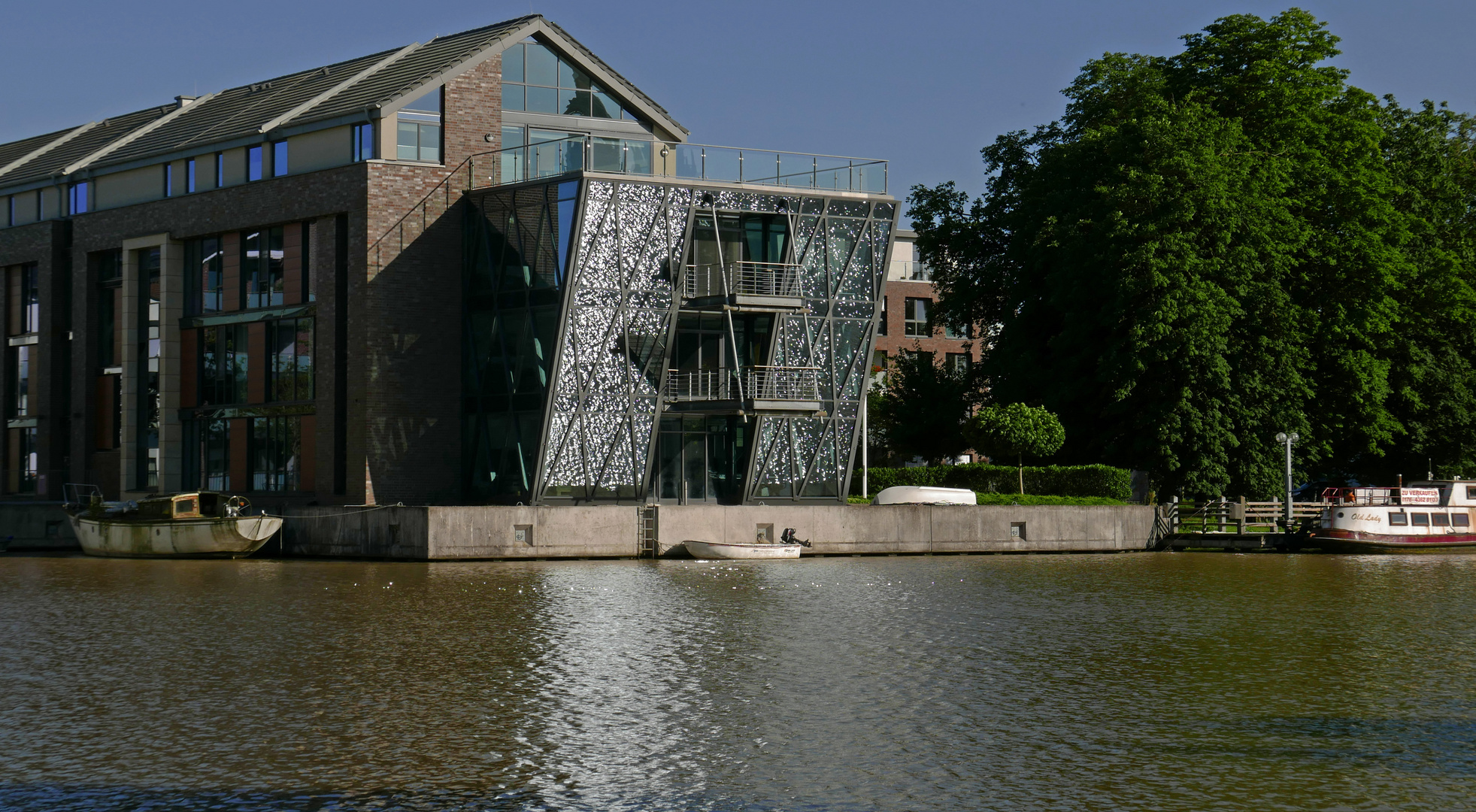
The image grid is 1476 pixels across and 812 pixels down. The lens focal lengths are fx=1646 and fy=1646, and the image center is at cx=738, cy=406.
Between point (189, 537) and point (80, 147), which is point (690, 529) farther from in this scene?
point (80, 147)

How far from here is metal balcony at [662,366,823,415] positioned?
4653 cm

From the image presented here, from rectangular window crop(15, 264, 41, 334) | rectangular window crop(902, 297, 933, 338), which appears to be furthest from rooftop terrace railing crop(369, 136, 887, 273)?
rectangular window crop(902, 297, 933, 338)

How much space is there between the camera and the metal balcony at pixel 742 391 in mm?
46531

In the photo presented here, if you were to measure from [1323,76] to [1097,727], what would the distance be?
4521 centimetres

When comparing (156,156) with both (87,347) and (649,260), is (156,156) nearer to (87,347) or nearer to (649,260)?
(87,347)

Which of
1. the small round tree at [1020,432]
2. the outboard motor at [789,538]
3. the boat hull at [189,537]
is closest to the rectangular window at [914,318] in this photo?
the small round tree at [1020,432]

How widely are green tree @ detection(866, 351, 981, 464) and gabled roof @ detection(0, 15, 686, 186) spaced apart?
13156 mm

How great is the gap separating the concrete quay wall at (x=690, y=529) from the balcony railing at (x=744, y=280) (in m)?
6.30

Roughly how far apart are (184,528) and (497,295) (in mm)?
10511

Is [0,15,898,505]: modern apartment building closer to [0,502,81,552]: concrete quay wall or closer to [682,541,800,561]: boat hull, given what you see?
[0,502,81,552]: concrete quay wall

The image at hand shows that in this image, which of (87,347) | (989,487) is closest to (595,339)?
(989,487)

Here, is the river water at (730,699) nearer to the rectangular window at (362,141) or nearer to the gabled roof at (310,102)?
the rectangular window at (362,141)

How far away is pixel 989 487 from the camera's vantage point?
53219 mm

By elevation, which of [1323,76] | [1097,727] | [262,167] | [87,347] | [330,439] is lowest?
[1097,727]
